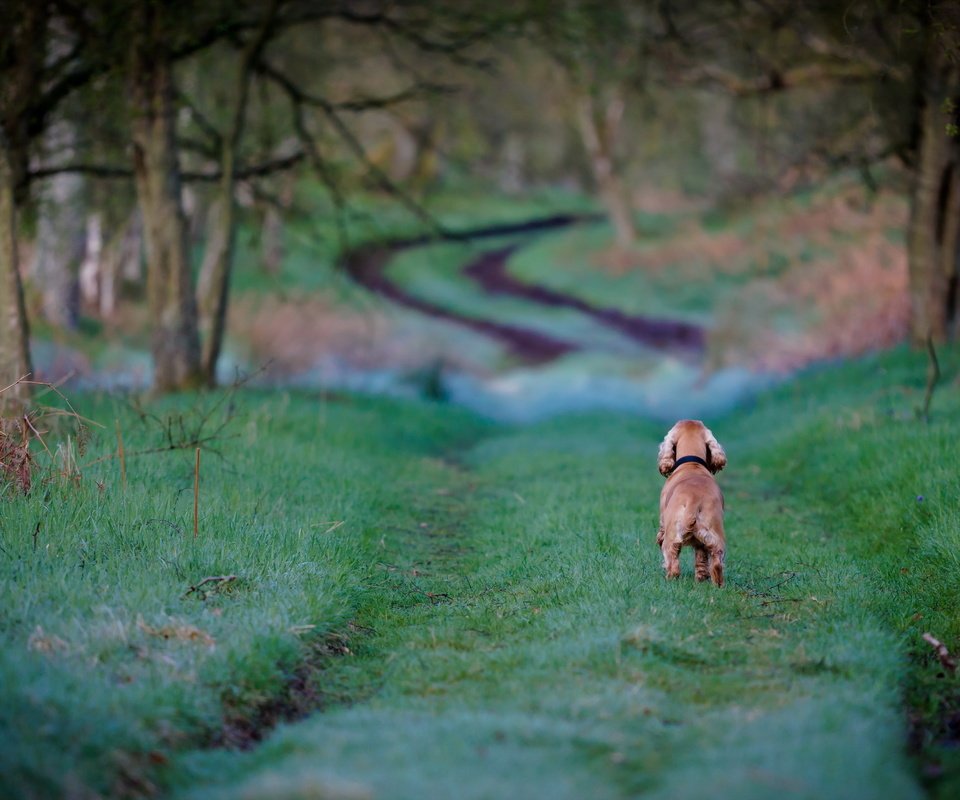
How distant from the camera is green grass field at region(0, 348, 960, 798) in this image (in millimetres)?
4340

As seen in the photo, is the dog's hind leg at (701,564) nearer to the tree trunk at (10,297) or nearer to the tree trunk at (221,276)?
the tree trunk at (10,297)

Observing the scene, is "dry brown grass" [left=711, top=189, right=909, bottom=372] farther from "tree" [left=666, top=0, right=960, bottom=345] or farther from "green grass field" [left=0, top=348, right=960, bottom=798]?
"green grass field" [left=0, top=348, right=960, bottom=798]

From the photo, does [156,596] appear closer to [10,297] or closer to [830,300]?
[10,297]

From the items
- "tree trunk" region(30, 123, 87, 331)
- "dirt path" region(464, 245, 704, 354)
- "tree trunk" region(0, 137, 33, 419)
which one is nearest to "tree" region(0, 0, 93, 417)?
"tree trunk" region(0, 137, 33, 419)

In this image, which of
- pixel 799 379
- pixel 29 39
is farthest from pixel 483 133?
pixel 29 39

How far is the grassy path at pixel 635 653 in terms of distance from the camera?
428 centimetres

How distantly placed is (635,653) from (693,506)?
1.34 meters

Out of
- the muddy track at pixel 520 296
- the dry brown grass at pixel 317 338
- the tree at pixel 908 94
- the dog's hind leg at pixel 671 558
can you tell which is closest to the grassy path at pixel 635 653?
the dog's hind leg at pixel 671 558

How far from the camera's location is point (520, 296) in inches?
1469

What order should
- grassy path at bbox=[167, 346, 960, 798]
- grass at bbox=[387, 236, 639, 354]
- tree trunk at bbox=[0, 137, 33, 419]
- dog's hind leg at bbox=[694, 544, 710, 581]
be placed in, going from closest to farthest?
grassy path at bbox=[167, 346, 960, 798], dog's hind leg at bbox=[694, 544, 710, 581], tree trunk at bbox=[0, 137, 33, 419], grass at bbox=[387, 236, 639, 354]

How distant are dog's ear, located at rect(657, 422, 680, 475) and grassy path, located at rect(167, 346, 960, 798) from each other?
68 cm

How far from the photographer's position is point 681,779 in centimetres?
416

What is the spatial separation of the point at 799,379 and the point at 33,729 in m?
16.1

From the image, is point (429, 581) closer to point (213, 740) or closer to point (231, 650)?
point (231, 650)
